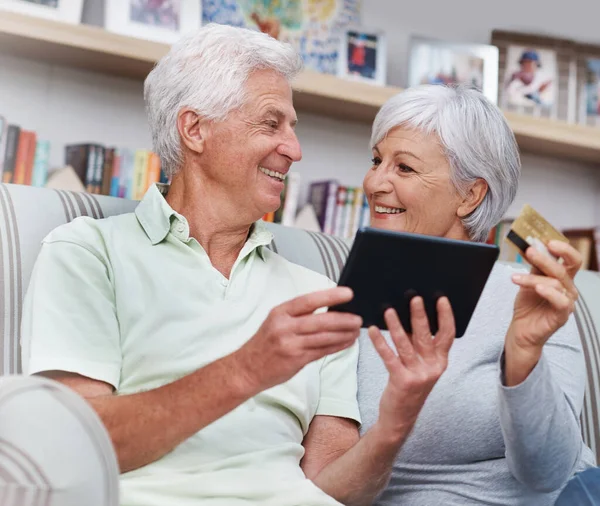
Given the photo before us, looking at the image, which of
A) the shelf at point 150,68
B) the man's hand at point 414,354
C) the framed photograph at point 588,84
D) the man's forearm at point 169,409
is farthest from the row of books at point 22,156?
the framed photograph at point 588,84

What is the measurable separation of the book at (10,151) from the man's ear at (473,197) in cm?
127

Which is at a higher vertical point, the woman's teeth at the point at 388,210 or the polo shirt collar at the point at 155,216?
the polo shirt collar at the point at 155,216

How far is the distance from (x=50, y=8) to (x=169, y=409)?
5.26 feet

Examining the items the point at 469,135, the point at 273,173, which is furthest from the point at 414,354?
the point at 469,135

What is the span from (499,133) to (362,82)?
43.7 inches

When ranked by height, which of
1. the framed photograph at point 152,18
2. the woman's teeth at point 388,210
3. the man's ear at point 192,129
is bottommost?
the woman's teeth at point 388,210

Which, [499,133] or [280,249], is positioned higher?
[499,133]

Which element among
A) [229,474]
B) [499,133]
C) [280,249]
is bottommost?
[229,474]

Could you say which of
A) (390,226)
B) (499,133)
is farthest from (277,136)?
(499,133)

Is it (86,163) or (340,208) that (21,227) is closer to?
(86,163)

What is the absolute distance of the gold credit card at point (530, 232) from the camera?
3.80 feet

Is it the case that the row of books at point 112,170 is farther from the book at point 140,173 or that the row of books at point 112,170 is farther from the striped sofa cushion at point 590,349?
the striped sofa cushion at point 590,349

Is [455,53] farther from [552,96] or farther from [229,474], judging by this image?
[229,474]

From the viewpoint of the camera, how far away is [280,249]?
5.85 ft
